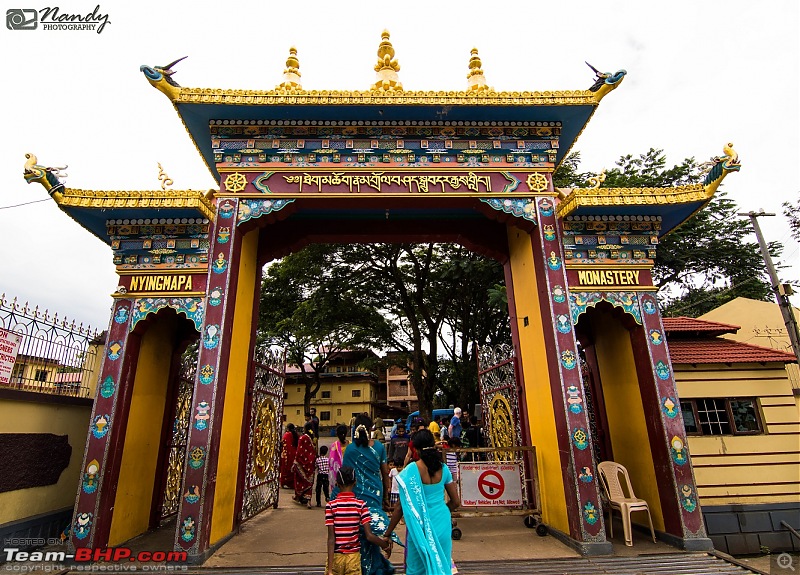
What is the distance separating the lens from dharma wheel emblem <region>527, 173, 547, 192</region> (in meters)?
7.54

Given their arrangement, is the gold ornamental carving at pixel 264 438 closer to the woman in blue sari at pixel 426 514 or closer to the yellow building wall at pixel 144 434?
the yellow building wall at pixel 144 434

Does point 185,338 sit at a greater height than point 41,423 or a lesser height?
greater

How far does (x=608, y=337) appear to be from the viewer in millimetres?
8133

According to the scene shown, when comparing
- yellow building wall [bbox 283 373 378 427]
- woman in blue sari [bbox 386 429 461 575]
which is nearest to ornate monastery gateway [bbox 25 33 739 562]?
woman in blue sari [bbox 386 429 461 575]

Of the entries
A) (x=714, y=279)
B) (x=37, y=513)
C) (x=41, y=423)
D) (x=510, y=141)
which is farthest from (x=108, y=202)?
(x=714, y=279)

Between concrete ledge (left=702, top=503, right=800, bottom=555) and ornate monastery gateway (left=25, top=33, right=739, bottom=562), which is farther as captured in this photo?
concrete ledge (left=702, top=503, right=800, bottom=555)

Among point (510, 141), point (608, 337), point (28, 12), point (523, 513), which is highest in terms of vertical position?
point (28, 12)

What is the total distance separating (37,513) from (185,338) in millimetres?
3203

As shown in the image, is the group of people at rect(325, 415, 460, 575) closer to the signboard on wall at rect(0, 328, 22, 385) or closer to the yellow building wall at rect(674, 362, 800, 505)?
the signboard on wall at rect(0, 328, 22, 385)

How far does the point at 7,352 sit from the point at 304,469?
6066 mm

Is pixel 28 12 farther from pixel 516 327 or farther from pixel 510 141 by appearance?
pixel 516 327

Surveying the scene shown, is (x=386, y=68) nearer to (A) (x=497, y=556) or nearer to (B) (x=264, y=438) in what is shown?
(B) (x=264, y=438)

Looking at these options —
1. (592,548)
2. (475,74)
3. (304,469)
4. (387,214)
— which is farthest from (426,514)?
(475,74)

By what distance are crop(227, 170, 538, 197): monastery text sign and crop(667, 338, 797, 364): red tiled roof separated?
13.5 ft
